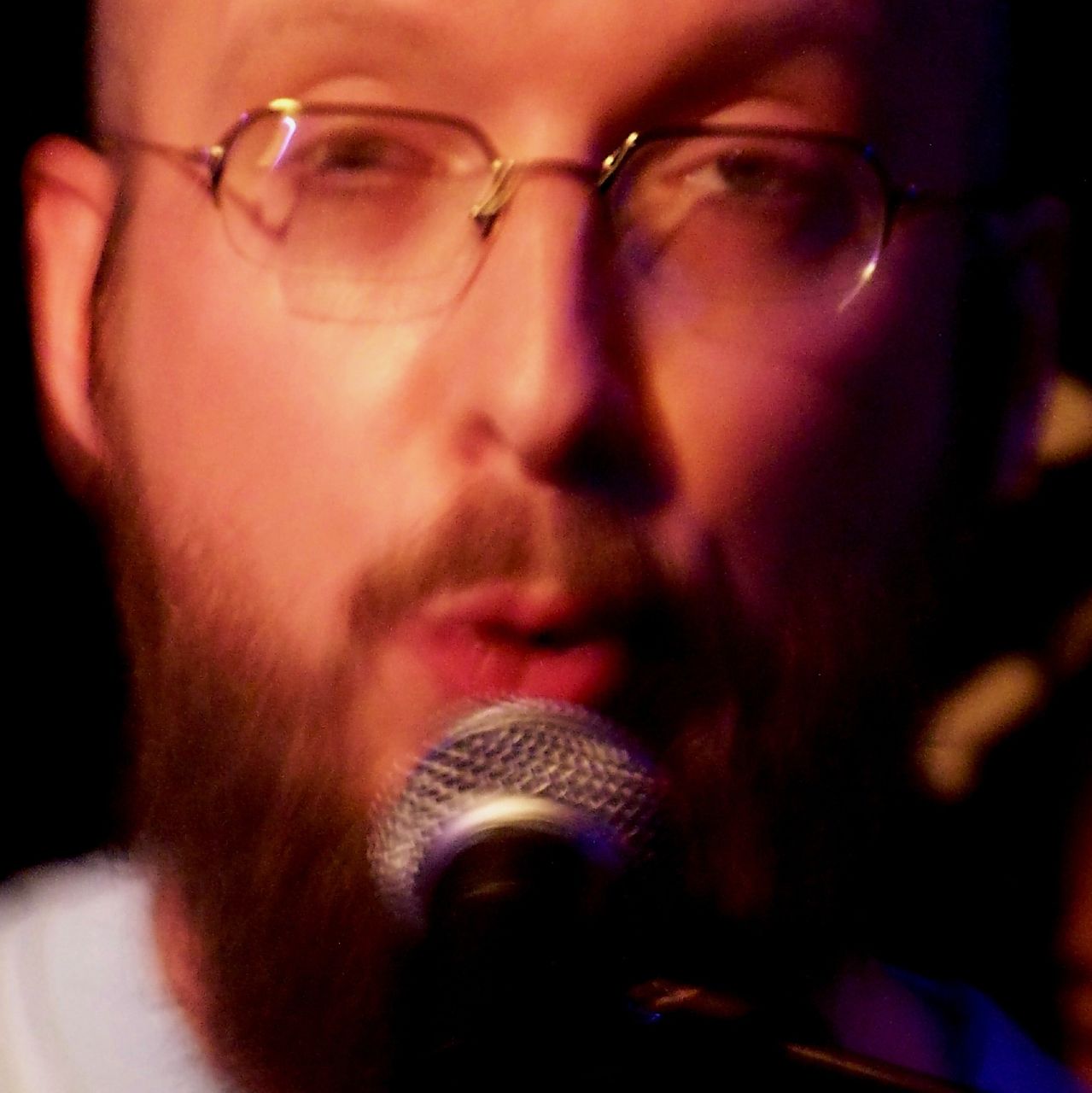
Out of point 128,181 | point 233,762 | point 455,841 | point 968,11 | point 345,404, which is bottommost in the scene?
point 233,762

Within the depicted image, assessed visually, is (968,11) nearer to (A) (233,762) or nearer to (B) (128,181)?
(B) (128,181)

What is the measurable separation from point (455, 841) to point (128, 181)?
0.69m

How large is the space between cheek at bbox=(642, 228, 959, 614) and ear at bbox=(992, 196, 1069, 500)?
0.13 m

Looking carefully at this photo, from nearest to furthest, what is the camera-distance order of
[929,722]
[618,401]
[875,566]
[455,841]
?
1. [455,841]
2. [618,401]
3. [875,566]
4. [929,722]

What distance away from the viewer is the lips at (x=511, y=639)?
0.74m

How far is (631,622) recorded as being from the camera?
76cm

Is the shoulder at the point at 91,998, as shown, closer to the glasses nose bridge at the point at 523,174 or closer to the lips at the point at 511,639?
the lips at the point at 511,639

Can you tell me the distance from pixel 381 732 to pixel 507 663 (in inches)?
4.1

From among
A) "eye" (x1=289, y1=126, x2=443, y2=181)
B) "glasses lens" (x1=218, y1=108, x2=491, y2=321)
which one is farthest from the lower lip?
"eye" (x1=289, y1=126, x2=443, y2=181)

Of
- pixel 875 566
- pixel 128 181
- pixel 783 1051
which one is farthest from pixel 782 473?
pixel 128 181

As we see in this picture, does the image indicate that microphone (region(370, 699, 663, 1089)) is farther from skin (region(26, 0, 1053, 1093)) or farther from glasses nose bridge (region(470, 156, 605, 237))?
glasses nose bridge (region(470, 156, 605, 237))

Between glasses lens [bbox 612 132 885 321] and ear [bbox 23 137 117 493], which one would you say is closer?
glasses lens [bbox 612 132 885 321]

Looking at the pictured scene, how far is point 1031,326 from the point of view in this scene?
3.48 feet

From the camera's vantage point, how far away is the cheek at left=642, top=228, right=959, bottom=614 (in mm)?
806
